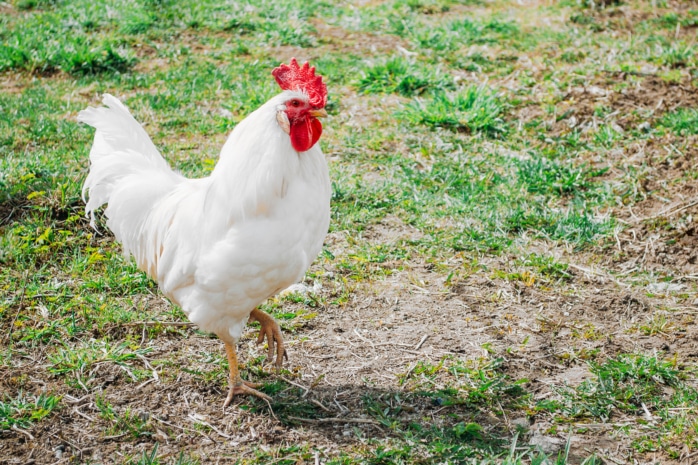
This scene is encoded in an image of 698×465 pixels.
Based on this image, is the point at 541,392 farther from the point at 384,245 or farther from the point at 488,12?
the point at 488,12

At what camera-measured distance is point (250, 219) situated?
3256 millimetres

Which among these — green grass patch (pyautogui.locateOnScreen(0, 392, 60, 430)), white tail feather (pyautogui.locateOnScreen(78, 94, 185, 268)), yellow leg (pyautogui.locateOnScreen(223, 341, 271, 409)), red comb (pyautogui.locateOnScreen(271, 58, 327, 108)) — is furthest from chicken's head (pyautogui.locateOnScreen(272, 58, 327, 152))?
green grass patch (pyautogui.locateOnScreen(0, 392, 60, 430))

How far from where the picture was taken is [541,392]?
12.5 ft

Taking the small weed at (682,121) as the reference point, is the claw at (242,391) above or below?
below

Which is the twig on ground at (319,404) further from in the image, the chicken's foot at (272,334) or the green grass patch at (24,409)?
→ the green grass patch at (24,409)

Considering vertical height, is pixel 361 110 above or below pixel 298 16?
below

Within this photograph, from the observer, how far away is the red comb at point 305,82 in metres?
3.24

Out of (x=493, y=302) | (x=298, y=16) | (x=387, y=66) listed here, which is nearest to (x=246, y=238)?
(x=493, y=302)

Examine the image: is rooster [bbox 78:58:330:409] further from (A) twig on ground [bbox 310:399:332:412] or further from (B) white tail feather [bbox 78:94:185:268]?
(A) twig on ground [bbox 310:399:332:412]

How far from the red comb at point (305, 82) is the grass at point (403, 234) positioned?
1630mm

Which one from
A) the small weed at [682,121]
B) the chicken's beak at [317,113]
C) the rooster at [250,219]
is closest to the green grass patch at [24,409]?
the rooster at [250,219]

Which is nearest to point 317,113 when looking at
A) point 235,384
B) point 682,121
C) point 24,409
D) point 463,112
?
point 235,384

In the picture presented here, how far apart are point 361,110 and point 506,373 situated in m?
3.92

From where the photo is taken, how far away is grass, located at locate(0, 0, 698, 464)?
3.60 m
